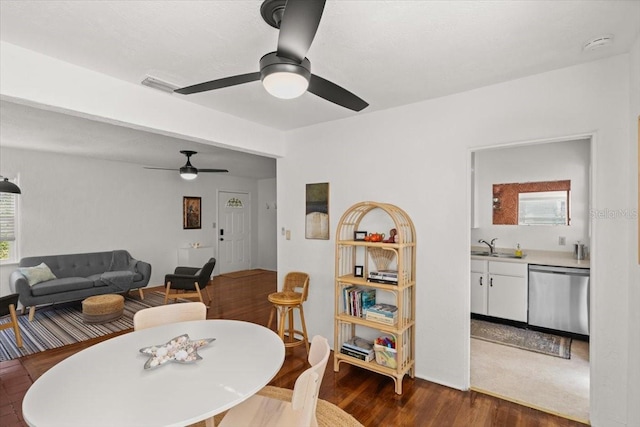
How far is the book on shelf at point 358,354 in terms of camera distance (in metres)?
2.89

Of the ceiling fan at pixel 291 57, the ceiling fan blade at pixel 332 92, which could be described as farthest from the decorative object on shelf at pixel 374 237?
the ceiling fan at pixel 291 57

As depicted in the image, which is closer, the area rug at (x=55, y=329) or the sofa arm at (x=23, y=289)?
the area rug at (x=55, y=329)

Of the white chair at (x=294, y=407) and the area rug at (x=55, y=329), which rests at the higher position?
the white chair at (x=294, y=407)

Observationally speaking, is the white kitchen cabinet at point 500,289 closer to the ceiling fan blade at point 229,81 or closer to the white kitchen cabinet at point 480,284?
the white kitchen cabinet at point 480,284

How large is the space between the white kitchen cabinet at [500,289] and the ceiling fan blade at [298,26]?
12.5 feet

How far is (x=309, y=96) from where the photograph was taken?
9.16ft

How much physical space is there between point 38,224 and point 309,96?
5231 millimetres

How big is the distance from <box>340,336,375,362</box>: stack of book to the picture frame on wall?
209 inches

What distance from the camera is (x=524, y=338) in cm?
367

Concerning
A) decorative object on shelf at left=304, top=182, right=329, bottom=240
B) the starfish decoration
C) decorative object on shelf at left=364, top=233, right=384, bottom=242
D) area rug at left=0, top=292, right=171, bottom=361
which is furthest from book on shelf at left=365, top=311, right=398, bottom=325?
area rug at left=0, top=292, right=171, bottom=361

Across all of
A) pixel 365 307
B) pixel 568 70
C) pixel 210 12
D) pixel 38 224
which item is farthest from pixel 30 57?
pixel 38 224

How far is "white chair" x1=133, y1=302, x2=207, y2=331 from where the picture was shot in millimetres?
2250

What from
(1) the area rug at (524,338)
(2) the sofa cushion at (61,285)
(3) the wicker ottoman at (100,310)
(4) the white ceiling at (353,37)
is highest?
(4) the white ceiling at (353,37)

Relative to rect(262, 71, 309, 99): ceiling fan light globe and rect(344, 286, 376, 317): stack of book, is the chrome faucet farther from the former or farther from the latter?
rect(262, 71, 309, 99): ceiling fan light globe
